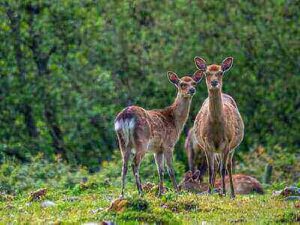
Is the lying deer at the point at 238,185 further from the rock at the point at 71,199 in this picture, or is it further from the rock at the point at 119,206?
the rock at the point at 119,206

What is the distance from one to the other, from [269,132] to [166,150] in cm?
1381

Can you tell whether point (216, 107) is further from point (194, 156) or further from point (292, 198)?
point (194, 156)

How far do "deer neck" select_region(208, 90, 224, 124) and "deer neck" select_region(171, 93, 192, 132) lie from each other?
116 cm

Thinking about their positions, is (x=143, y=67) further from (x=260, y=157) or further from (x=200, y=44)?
(x=260, y=157)

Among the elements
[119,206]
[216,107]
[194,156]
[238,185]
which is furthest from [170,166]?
[194,156]

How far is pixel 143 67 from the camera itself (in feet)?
93.8

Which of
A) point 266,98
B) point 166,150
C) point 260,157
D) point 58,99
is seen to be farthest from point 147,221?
point 266,98

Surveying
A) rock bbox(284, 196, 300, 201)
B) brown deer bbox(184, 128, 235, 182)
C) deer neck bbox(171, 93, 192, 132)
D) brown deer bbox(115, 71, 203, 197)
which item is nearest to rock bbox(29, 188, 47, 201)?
brown deer bbox(115, 71, 203, 197)

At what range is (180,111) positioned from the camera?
16938 mm

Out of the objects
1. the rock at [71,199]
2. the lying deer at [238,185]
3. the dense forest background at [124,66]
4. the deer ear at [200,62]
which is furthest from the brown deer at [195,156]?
the rock at [71,199]

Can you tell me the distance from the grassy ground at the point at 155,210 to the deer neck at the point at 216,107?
1384 mm

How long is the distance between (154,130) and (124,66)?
13495mm

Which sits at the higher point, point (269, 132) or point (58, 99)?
point (58, 99)

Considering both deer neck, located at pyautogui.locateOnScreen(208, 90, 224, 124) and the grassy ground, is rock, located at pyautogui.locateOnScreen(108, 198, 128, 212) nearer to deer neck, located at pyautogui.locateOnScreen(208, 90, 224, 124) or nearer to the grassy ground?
the grassy ground
